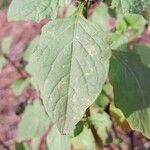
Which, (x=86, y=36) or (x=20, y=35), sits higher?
(x=86, y=36)

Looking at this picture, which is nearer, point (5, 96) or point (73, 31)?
point (73, 31)

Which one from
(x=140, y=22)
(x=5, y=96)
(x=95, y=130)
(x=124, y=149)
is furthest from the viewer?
(x=5, y=96)

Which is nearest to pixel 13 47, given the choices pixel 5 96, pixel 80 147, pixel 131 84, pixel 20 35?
pixel 20 35

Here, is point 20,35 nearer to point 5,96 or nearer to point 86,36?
point 5,96

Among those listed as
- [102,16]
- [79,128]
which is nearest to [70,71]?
[79,128]

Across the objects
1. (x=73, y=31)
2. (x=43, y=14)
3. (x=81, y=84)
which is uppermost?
(x=43, y=14)

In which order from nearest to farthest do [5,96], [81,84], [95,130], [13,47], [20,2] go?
[81,84] < [20,2] < [95,130] < [5,96] < [13,47]

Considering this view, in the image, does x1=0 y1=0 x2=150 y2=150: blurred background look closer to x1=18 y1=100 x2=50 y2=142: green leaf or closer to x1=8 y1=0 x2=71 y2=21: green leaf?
x1=18 y1=100 x2=50 y2=142: green leaf

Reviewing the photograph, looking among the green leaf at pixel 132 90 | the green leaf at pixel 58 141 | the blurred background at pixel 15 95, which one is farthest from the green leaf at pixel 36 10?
the blurred background at pixel 15 95
